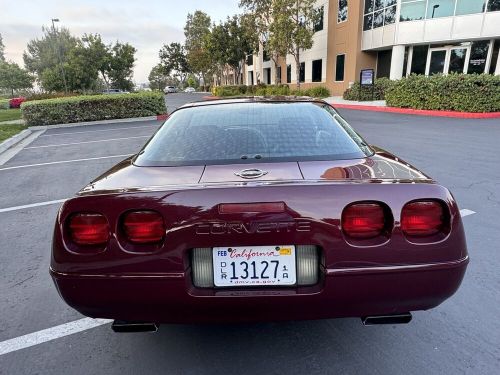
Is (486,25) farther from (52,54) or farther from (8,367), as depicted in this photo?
(52,54)

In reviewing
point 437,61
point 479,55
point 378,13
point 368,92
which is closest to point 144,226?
point 368,92

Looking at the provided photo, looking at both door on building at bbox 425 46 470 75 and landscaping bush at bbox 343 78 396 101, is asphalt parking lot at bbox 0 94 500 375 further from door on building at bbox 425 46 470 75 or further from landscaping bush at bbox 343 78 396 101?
door on building at bbox 425 46 470 75

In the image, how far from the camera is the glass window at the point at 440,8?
56.5 ft

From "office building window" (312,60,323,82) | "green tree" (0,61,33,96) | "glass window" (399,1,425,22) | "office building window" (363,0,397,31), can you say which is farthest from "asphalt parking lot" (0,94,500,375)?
"green tree" (0,61,33,96)

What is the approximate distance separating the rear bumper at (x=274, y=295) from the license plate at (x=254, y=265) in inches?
2.0

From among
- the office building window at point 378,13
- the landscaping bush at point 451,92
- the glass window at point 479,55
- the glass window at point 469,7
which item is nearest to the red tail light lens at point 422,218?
the landscaping bush at point 451,92

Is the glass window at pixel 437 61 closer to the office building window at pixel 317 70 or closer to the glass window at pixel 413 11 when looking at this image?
the glass window at pixel 413 11

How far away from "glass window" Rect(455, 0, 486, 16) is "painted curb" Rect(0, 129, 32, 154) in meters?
19.8

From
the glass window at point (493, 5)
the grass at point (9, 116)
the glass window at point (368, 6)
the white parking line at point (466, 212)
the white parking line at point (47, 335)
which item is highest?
the glass window at point (368, 6)

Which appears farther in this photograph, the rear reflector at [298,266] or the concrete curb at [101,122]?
the concrete curb at [101,122]

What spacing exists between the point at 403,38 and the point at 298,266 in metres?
21.1

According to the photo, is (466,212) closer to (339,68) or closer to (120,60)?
(339,68)

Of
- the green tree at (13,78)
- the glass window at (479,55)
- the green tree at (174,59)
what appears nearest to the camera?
the glass window at (479,55)

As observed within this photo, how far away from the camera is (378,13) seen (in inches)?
815
